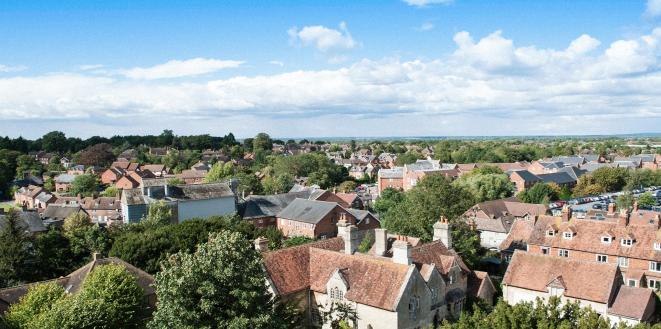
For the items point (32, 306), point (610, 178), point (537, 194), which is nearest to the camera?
point (32, 306)

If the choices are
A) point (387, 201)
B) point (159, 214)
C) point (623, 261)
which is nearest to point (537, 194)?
point (387, 201)

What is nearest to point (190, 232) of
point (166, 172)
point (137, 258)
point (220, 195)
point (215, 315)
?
point (137, 258)

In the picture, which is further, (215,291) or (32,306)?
(32,306)

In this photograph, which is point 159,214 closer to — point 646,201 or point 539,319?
point 539,319

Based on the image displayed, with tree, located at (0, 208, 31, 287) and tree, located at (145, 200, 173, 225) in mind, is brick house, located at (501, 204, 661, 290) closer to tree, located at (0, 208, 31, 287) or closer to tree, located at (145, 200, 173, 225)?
tree, located at (145, 200, 173, 225)

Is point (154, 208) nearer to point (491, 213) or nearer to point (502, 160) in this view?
point (491, 213)
